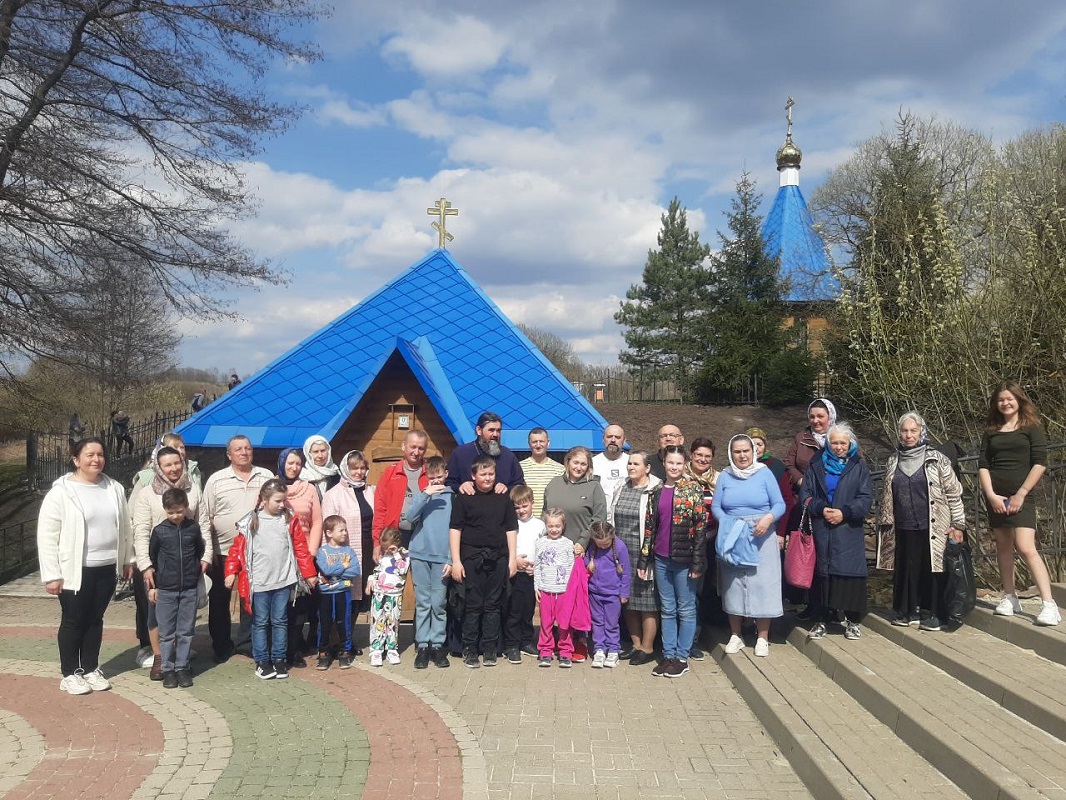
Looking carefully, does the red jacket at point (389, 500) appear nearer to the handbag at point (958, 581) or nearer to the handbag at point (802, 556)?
the handbag at point (802, 556)

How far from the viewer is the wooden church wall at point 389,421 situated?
8.88 meters

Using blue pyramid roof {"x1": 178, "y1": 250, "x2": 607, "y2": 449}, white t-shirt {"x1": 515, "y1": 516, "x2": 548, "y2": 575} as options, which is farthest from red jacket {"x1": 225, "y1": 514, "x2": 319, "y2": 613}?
blue pyramid roof {"x1": 178, "y1": 250, "x2": 607, "y2": 449}

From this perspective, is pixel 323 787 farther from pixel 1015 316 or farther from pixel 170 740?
pixel 1015 316

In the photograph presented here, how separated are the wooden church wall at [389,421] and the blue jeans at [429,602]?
2649mm

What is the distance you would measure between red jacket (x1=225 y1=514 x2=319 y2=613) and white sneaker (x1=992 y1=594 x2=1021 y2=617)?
5034mm

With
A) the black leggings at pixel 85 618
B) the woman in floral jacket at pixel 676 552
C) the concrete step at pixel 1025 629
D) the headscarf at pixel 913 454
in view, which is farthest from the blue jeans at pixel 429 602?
the concrete step at pixel 1025 629

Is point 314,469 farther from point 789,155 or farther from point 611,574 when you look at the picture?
point 789,155

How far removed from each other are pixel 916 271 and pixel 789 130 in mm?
27896

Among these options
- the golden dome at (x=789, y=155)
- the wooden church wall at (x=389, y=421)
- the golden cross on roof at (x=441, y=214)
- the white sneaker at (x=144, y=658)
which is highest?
the golden dome at (x=789, y=155)

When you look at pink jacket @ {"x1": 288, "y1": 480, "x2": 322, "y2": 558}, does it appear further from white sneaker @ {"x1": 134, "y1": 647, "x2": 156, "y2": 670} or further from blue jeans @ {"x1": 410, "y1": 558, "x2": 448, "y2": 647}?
white sneaker @ {"x1": 134, "y1": 647, "x2": 156, "y2": 670}

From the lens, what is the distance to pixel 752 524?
5.84 meters

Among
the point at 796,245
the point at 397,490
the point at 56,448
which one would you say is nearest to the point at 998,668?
the point at 397,490

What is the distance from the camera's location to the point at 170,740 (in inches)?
189

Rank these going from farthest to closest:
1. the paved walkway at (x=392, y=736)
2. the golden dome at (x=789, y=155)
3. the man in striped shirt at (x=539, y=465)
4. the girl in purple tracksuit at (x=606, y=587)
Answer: the golden dome at (x=789, y=155) < the man in striped shirt at (x=539, y=465) < the girl in purple tracksuit at (x=606, y=587) < the paved walkway at (x=392, y=736)
